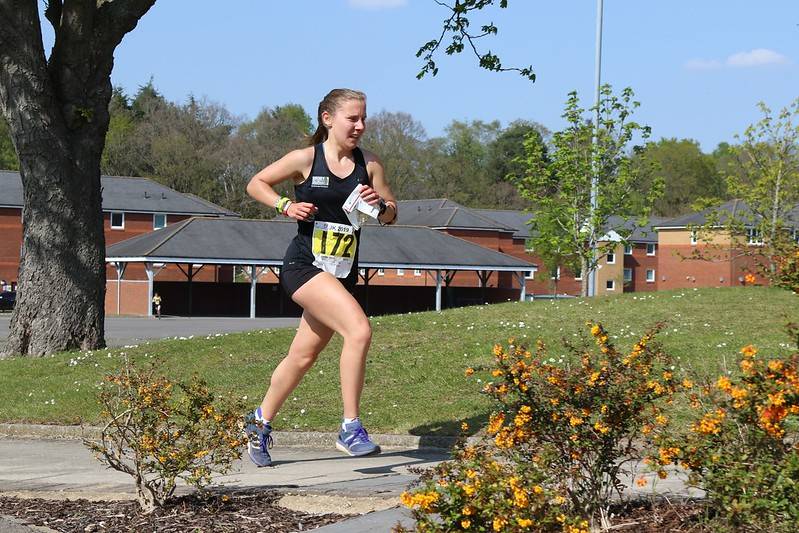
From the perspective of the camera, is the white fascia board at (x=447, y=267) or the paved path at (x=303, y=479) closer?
the paved path at (x=303, y=479)

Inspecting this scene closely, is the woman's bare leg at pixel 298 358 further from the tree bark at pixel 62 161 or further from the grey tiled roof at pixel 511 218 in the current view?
the grey tiled roof at pixel 511 218

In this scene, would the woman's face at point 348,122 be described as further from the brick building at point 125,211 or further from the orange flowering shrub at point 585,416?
the brick building at point 125,211

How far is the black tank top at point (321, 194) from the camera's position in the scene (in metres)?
7.30

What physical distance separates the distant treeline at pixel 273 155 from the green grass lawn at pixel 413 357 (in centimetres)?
5947

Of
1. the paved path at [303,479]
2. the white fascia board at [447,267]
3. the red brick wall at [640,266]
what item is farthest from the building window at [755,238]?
the red brick wall at [640,266]

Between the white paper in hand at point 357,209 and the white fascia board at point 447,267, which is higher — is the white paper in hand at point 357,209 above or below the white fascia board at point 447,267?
above

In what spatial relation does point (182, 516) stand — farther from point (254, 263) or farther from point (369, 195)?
point (254, 263)

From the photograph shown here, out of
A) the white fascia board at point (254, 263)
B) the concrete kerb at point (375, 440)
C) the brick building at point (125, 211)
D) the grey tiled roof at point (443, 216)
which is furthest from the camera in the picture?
the grey tiled roof at point (443, 216)

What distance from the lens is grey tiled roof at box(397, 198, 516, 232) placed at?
284 ft

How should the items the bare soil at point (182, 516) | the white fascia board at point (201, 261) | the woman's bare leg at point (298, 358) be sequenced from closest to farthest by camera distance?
1. the bare soil at point (182, 516)
2. the woman's bare leg at point (298, 358)
3. the white fascia board at point (201, 261)

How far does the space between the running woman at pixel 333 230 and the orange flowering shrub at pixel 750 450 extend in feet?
9.23

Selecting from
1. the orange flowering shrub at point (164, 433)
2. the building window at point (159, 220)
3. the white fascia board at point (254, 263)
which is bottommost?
the orange flowering shrub at point (164, 433)

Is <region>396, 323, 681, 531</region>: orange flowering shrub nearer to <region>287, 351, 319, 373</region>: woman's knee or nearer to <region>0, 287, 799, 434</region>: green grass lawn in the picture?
<region>287, 351, 319, 373</region>: woman's knee

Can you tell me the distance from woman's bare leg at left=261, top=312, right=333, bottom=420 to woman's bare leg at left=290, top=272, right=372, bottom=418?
0.72 ft
